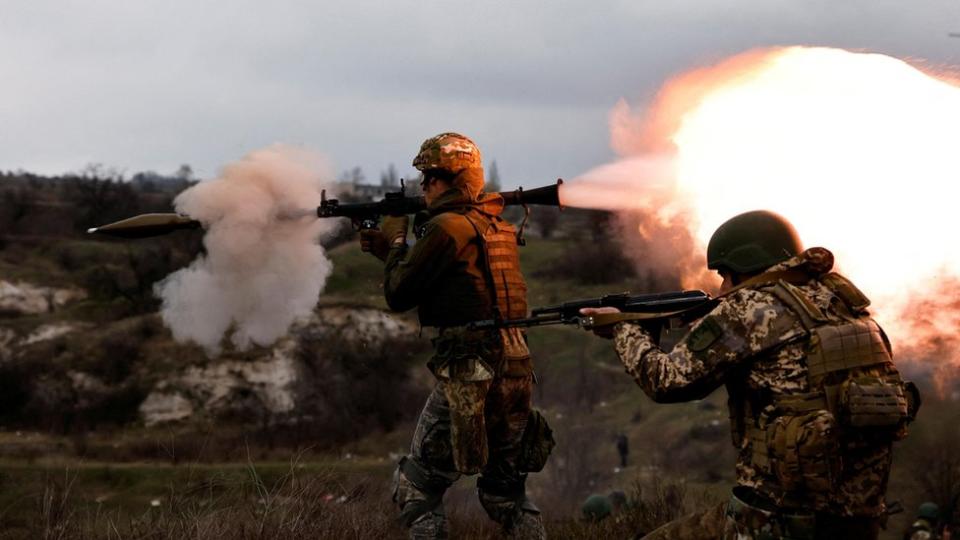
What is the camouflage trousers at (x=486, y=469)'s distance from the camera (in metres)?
6.10

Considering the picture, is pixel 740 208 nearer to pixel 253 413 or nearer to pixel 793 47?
pixel 793 47

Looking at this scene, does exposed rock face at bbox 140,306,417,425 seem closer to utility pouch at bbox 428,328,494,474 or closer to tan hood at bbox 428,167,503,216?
tan hood at bbox 428,167,503,216

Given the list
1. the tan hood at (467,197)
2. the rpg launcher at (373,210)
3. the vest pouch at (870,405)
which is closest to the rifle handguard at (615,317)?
the vest pouch at (870,405)

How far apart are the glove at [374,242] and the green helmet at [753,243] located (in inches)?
91.5

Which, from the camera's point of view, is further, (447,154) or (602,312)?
(447,154)

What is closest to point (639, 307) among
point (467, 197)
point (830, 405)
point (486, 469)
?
point (830, 405)

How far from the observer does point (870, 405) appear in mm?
4336

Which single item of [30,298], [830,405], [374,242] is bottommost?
[30,298]

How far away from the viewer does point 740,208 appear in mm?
7254

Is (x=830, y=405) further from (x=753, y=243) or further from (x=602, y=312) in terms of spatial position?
(x=602, y=312)

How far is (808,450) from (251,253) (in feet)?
14.5

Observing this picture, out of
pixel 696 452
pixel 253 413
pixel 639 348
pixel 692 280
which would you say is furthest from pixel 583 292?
pixel 639 348

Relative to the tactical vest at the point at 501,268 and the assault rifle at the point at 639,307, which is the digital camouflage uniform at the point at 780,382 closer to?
the assault rifle at the point at 639,307

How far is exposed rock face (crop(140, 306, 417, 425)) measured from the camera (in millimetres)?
28172
